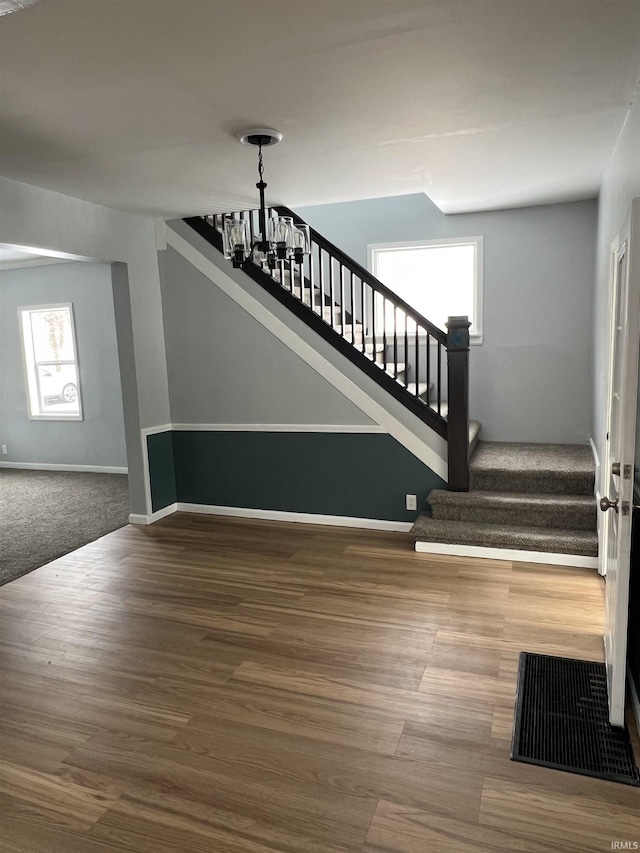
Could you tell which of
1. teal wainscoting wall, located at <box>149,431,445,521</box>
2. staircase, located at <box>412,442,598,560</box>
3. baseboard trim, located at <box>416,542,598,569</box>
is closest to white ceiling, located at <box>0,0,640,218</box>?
teal wainscoting wall, located at <box>149,431,445,521</box>

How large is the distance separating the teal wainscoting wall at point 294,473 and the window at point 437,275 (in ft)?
4.94

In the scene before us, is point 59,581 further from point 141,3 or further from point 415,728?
point 141,3

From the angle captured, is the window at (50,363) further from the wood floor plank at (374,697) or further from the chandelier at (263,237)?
the wood floor plank at (374,697)

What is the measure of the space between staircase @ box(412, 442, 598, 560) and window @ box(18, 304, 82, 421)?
484cm

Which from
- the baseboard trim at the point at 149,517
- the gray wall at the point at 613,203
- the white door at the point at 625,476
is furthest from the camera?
the baseboard trim at the point at 149,517

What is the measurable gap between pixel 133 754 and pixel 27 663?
101cm

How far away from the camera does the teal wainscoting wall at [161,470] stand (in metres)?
5.13

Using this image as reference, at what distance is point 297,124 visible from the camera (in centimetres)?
290

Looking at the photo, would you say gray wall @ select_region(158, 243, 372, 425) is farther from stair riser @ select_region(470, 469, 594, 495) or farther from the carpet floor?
the carpet floor

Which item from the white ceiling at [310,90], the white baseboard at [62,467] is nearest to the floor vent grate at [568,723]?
the white ceiling at [310,90]

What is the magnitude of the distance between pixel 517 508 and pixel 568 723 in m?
1.98

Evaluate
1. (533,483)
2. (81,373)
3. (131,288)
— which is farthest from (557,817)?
(81,373)

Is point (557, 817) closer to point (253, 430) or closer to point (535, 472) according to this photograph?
point (535, 472)

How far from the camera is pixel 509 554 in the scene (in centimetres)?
405
